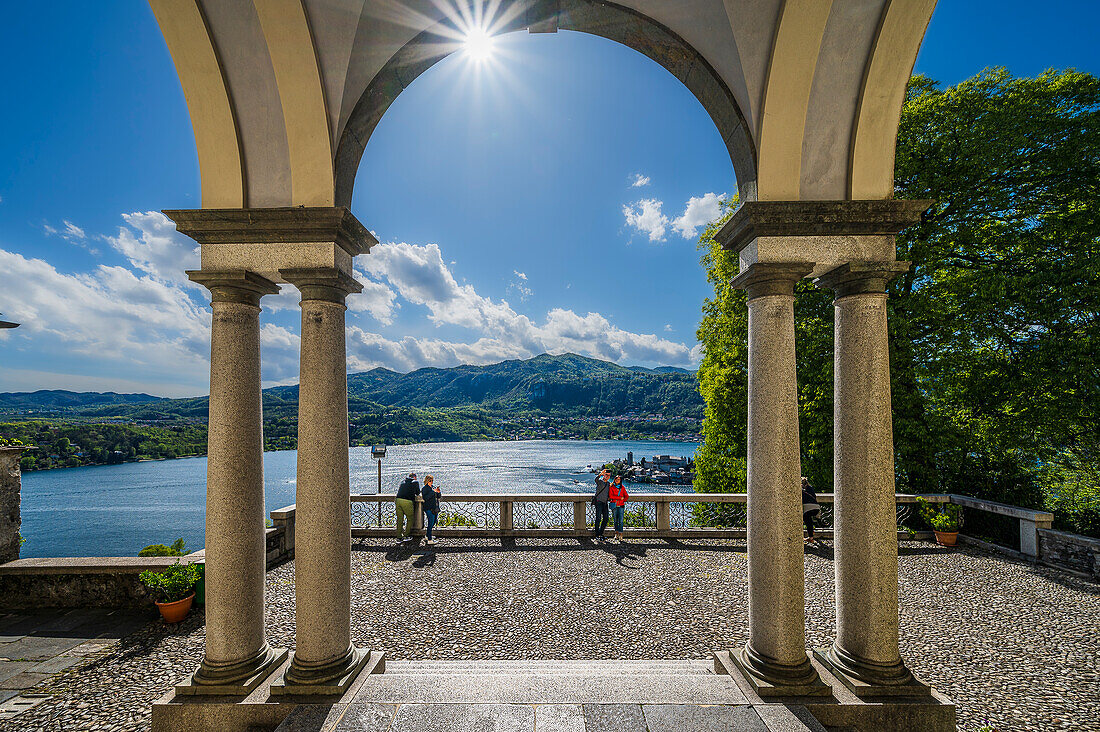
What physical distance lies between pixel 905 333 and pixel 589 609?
10880 mm

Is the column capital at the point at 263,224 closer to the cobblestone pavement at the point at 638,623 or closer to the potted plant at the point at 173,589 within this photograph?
the cobblestone pavement at the point at 638,623

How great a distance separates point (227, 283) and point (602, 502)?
8.19m

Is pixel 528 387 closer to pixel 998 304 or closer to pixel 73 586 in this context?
pixel 998 304

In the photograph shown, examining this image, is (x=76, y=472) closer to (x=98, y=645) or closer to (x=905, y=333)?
(x=98, y=645)

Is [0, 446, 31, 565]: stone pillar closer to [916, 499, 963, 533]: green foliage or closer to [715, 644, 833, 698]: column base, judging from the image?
[715, 644, 833, 698]: column base

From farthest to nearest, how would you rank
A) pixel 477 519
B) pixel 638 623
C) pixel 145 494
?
pixel 145 494
pixel 477 519
pixel 638 623

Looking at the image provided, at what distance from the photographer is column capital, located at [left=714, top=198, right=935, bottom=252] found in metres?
4.12

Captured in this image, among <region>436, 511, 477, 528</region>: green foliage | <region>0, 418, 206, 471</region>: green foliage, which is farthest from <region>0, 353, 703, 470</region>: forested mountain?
<region>436, 511, 477, 528</region>: green foliage

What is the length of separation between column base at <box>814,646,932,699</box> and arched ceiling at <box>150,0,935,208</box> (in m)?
4.34

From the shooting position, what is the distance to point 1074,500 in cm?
1027

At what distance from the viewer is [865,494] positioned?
415cm

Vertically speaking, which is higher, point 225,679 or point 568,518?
point 225,679

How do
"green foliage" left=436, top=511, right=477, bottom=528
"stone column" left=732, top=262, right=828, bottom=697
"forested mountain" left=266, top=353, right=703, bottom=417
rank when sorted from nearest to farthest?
"stone column" left=732, top=262, right=828, bottom=697 < "green foliage" left=436, top=511, right=477, bottom=528 < "forested mountain" left=266, top=353, right=703, bottom=417

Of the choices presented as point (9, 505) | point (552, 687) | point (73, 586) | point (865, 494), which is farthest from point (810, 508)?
point (9, 505)
